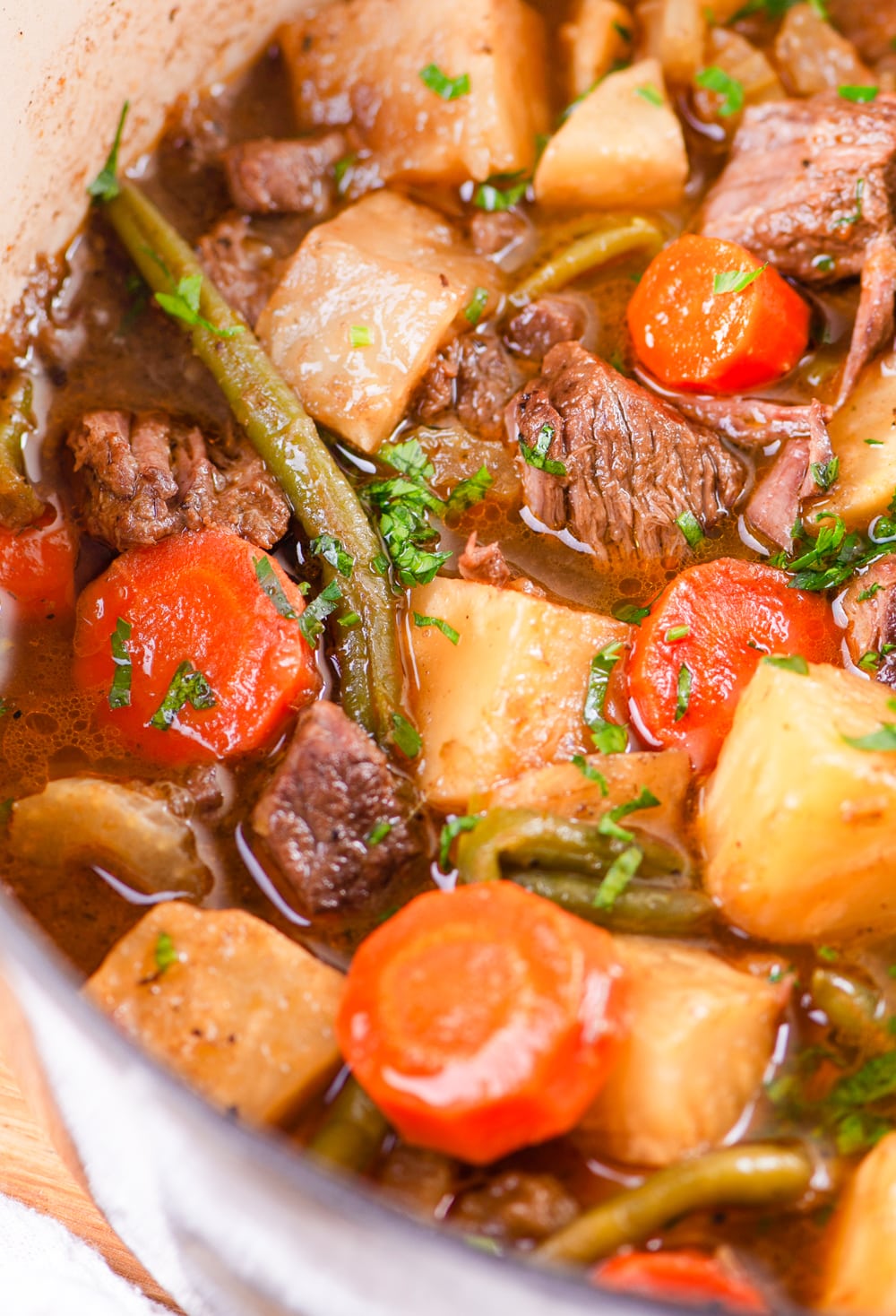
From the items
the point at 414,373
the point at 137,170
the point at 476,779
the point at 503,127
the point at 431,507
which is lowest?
the point at 476,779

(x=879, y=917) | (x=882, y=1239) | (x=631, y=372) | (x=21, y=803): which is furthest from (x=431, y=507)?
(x=882, y=1239)

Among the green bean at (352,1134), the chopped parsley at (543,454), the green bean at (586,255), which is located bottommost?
the green bean at (352,1134)

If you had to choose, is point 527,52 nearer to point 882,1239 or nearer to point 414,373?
point 414,373

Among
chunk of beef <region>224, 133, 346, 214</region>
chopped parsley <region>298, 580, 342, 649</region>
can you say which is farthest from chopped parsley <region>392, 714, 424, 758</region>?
chunk of beef <region>224, 133, 346, 214</region>

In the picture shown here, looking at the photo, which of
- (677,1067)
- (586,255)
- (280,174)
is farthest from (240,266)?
(677,1067)

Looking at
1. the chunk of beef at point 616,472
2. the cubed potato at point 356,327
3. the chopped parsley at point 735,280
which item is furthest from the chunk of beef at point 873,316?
the cubed potato at point 356,327

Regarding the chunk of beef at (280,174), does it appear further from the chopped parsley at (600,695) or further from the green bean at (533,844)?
the green bean at (533,844)

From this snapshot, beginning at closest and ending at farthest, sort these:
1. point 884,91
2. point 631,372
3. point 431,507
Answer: point 431,507 < point 631,372 < point 884,91

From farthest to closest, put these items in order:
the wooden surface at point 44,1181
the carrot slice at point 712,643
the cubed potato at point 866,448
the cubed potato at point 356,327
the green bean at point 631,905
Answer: the cubed potato at point 356,327, the cubed potato at point 866,448, the carrot slice at point 712,643, the wooden surface at point 44,1181, the green bean at point 631,905
